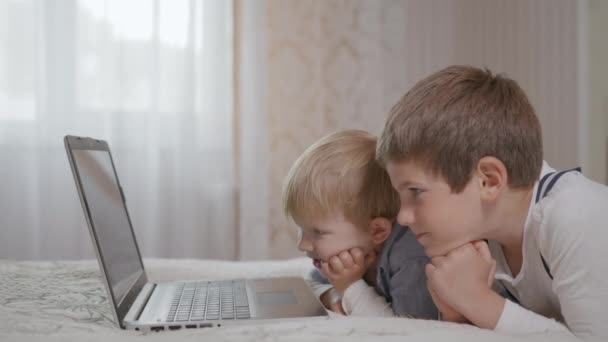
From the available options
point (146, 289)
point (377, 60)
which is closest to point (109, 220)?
point (146, 289)

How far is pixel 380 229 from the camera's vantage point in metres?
1.37

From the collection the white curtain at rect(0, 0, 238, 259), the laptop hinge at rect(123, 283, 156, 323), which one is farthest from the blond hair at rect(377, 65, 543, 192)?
the white curtain at rect(0, 0, 238, 259)

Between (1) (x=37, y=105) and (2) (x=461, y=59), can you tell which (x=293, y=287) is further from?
(2) (x=461, y=59)

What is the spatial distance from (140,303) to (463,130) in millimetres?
667

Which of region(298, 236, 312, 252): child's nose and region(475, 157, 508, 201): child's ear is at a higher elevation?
region(475, 157, 508, 201): child's ear

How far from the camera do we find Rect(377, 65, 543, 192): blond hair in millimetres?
1077

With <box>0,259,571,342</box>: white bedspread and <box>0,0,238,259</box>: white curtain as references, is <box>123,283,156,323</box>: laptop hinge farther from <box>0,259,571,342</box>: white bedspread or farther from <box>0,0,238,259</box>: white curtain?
<box>0,0,238,259</box>: white curtain

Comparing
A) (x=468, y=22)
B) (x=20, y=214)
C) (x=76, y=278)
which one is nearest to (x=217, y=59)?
(x=20, y=214)

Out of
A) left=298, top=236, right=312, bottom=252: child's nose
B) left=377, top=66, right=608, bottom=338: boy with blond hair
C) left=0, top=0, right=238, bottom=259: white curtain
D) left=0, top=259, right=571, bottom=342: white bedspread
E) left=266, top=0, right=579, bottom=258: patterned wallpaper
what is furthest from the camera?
left=266, top=0, right=579, bottom=258: patterned wallpaper

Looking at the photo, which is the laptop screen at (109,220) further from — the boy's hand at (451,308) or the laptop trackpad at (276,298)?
the boy's hand at (451,308)

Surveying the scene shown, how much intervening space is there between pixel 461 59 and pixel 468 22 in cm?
21

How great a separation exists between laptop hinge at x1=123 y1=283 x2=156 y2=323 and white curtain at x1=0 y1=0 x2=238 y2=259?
175cm

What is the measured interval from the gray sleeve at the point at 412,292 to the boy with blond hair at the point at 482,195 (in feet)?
0.35

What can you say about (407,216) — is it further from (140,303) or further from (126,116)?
(126,116)
